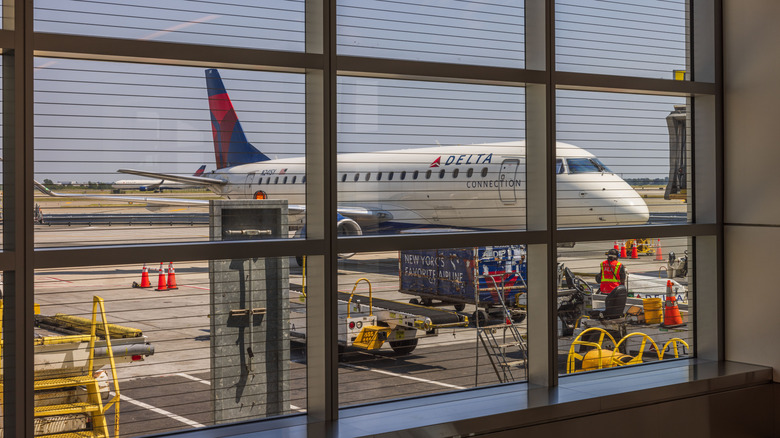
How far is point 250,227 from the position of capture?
2.53m

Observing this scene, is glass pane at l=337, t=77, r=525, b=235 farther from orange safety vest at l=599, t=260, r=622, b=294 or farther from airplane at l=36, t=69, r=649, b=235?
orange safety vest at l=599, t=260, r=622, b=294

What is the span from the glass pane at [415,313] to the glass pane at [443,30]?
5.97 feet

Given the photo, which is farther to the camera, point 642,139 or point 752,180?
point 642,139

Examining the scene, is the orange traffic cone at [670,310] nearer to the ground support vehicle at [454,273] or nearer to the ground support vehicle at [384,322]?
the ground support vehicle at [454,273]

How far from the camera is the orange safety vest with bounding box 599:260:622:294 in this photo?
5580 mm

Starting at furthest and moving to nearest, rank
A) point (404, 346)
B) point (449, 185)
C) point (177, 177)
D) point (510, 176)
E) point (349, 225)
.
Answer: point (449, 185) < point (349, 225) < point (510, 176) < point (404, 346) < point (177, 177)

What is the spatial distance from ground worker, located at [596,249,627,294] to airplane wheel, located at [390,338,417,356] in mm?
1811

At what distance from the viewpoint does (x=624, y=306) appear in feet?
17.0

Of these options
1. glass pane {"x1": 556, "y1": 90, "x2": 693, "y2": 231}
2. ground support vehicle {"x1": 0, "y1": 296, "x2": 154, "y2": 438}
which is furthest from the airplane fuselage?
ground support vehicle {"x1": 0, "y1": 296, "x2": 154, "y2": 438}

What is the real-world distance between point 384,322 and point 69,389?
2.65 meters

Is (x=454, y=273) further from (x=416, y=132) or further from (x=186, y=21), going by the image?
(x=186, y=21)

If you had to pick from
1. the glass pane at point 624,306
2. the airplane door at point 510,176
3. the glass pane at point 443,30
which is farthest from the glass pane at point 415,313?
the glass pane at point 443,30

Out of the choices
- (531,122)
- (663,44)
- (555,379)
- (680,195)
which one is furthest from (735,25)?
(555,379)

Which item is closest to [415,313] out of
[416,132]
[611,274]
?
[416,132]
